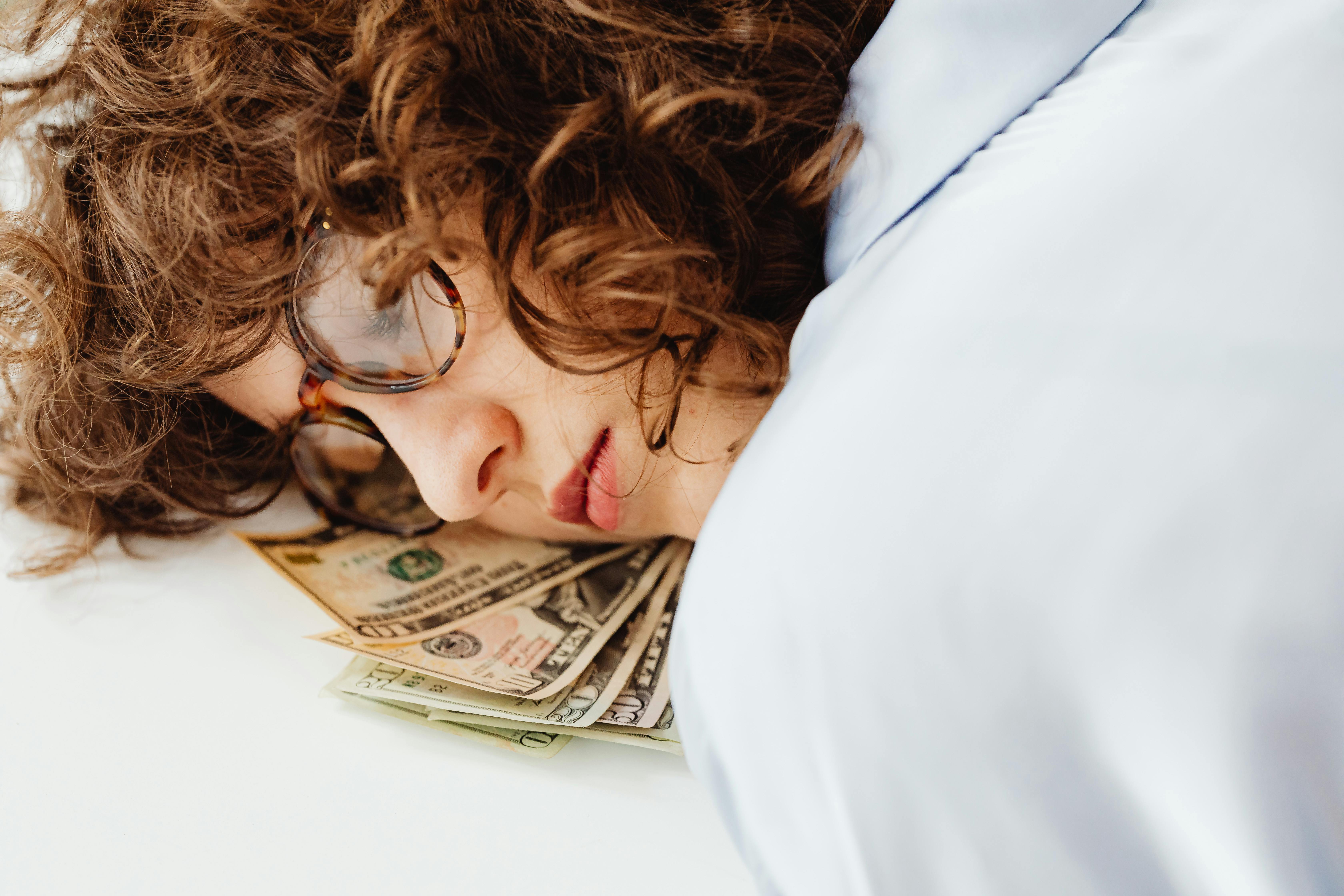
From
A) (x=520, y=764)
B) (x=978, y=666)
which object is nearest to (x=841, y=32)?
(x=978, y=666)

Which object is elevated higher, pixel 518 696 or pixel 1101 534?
pixel 1101 534

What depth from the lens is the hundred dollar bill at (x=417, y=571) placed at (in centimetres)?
84

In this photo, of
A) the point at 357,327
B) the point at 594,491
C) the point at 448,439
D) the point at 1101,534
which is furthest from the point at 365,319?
the point at 1101,534

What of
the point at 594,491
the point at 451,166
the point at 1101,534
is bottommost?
the point at 594,491

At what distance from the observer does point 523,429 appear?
2.36 feet

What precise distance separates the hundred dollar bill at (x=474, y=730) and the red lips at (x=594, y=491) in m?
0.20

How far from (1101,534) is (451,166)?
46 cm

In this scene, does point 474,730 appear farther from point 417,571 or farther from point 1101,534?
point 1101,534

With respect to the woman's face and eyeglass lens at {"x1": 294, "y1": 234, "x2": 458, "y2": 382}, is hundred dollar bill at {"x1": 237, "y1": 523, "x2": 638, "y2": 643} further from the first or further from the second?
eyeglass lens at {"x1": 294, "y1": 234, "x2": 458, "y2": 382}

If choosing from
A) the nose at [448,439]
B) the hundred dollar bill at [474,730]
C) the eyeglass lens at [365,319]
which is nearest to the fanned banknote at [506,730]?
the hundred dollar bill at [474,730]

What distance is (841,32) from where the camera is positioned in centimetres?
61

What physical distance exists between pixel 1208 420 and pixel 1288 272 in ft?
0.28

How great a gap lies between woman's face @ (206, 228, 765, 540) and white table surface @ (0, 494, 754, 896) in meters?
0.21

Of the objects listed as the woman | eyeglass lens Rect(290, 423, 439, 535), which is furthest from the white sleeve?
eyeglass lens Rect(290, 423, 439, 535)
